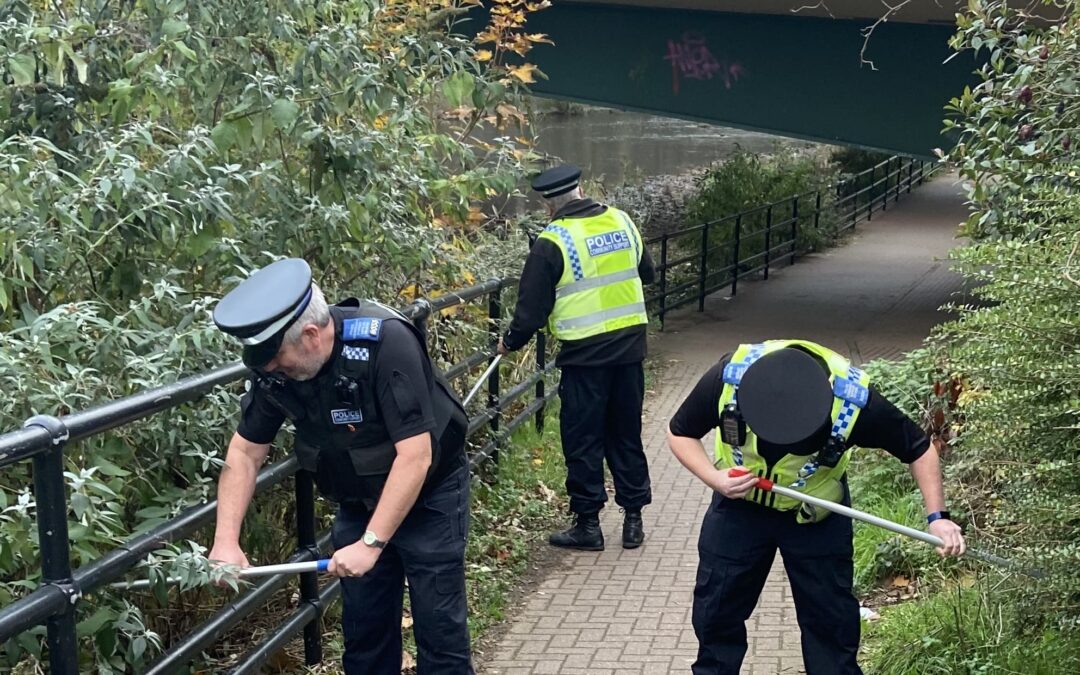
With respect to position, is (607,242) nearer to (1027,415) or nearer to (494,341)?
(494,341)

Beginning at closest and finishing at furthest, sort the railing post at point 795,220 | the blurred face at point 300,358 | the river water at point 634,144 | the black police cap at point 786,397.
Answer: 1. the blurred face at point 300,358
2. the black police cap at point 786,397
3. the railing post at point 795,220
4. the river water at point 634,144

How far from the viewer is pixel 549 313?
242 inches

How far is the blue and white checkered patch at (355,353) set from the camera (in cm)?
343

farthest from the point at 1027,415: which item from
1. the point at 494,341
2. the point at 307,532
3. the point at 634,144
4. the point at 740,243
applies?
the point at 634,144

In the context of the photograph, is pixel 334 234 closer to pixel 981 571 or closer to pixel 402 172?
pixel 402 172

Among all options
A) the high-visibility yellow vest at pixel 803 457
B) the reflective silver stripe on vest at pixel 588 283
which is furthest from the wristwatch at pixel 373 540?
the reflective silver stripe on vest at pixel 588 283

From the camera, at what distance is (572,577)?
5.94 metres

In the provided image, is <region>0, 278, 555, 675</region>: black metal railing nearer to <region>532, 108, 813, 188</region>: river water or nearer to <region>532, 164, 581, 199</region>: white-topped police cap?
<region>532, 164, 581, 199</region>: white-topped police cap

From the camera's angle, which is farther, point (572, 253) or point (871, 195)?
point (871, 195)

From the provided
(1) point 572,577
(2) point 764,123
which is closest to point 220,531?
(1) point 572,577

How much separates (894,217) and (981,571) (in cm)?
2179

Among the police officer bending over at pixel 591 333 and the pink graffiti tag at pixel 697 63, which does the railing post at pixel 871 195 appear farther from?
the police officer bending over at pixel 591 333

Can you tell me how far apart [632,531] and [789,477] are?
2.85 m

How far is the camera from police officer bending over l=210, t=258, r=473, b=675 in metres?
3.30
